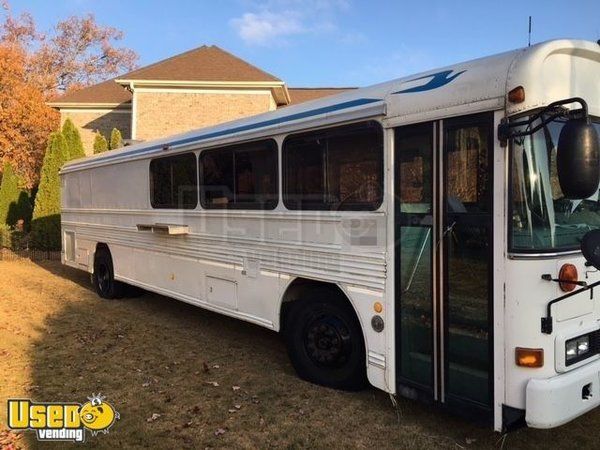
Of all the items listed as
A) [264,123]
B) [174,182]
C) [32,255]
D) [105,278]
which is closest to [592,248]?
[264,123]

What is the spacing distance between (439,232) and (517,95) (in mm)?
1003

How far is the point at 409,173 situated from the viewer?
12.4 ft

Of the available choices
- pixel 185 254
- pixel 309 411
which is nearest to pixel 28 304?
pixel 185 254

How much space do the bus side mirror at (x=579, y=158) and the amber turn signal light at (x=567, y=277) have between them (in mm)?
588

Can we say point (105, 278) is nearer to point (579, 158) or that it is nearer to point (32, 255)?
point (32, 255)

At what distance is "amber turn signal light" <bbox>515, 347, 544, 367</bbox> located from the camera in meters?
3.11

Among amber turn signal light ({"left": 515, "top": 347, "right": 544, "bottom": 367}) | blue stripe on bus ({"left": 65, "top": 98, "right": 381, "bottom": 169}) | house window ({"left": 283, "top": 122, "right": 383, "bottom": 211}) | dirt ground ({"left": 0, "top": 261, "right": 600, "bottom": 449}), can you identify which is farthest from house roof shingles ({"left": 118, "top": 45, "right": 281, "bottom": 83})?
amber turn signal light ({"left": 515, "top": 347, "right": 544, "bottom": 367})

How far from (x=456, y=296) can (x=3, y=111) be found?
21.5 m

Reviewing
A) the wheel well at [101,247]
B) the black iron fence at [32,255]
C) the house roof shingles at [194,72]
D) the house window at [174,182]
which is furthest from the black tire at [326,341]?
the house roof shingles at [194,72]

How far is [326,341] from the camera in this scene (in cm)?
456

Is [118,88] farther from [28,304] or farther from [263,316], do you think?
[263,316]

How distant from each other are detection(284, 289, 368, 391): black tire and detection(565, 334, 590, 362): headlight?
1581 mm

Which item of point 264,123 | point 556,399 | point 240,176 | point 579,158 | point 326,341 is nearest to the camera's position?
point 579,158

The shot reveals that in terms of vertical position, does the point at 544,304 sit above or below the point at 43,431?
above
